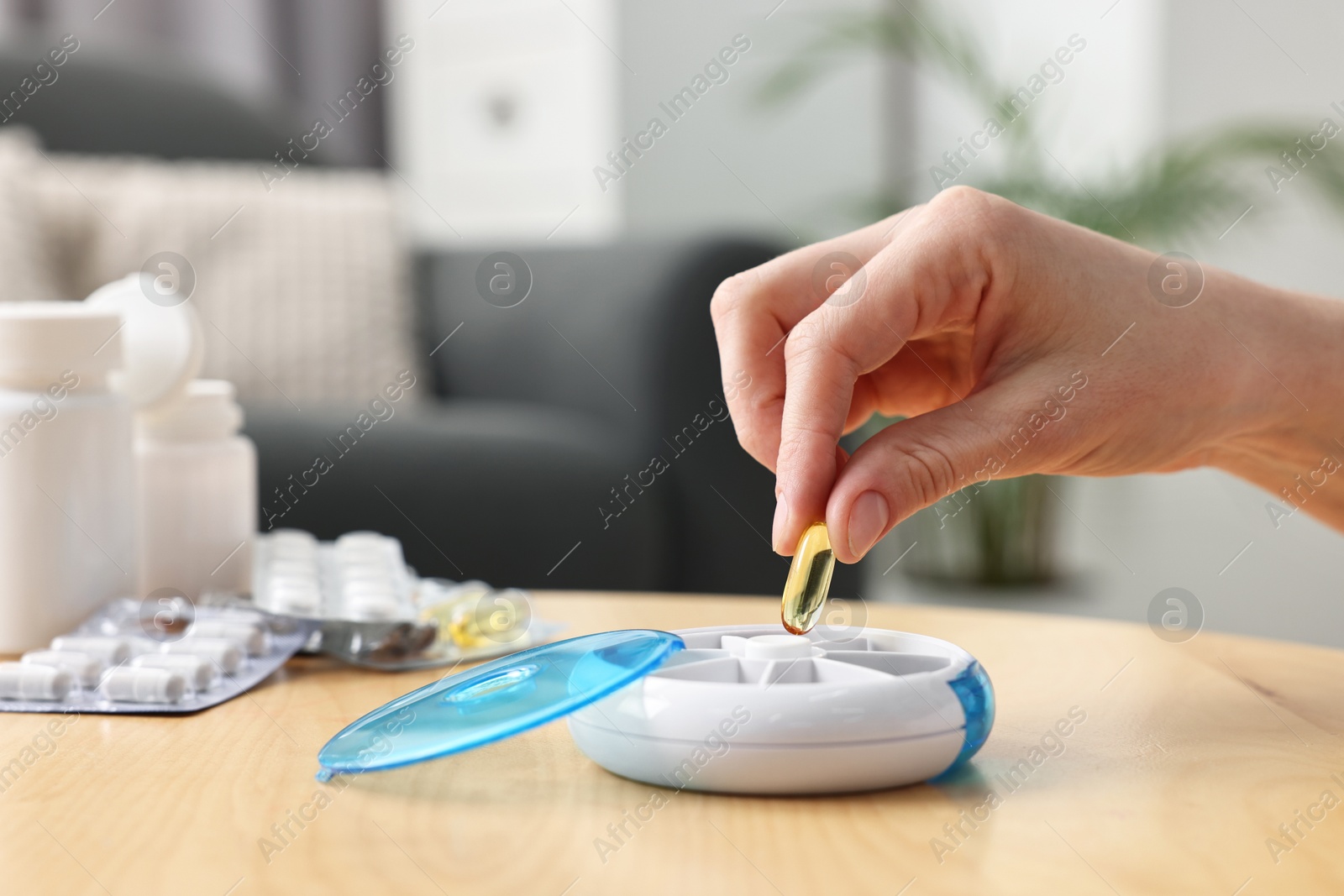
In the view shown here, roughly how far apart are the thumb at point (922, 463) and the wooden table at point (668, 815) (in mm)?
110

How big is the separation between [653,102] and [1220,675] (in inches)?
101

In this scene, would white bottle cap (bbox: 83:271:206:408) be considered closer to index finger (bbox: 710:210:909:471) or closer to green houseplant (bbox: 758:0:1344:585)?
index finger (bbox: 710:210:909:471)

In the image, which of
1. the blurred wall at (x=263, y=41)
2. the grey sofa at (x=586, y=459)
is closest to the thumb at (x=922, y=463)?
the grey sofa at (x=586, y=459)

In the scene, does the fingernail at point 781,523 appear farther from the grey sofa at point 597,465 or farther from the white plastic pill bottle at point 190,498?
the grey sofa at point 597,465

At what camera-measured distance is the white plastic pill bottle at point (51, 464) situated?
2.35ft

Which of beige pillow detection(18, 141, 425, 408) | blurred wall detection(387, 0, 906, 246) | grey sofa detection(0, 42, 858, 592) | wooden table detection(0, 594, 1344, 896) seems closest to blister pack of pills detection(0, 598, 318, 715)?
wooden table detection(0, 594, 1344, 896)

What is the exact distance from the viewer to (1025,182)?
2125 millimetres

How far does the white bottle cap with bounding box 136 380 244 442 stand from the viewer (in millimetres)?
824

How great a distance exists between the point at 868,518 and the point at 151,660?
0.38 m

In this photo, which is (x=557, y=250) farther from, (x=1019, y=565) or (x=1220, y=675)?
(x=1220, y=675)

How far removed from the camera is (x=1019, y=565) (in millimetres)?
2461

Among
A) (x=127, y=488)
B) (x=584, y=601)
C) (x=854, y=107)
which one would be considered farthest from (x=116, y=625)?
(x=854, y=107)

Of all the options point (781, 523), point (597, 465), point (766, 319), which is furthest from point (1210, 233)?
point (781, 523)

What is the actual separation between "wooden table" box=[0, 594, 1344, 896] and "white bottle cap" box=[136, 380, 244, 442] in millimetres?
271
